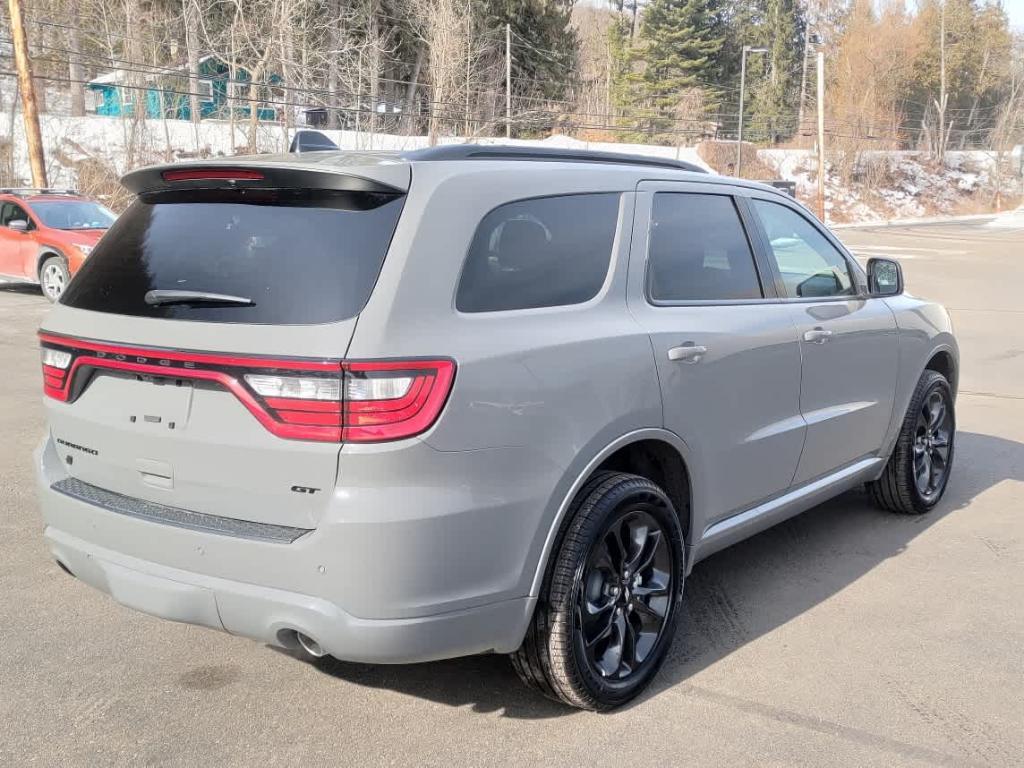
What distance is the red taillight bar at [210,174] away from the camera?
298 centimetres

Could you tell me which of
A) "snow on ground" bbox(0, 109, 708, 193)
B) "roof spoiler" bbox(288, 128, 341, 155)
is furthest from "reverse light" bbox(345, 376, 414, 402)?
"snow on ground" bbox(0, 109, 708, 193)

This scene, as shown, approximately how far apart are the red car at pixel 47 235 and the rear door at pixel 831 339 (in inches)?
504

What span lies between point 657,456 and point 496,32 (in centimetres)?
5328

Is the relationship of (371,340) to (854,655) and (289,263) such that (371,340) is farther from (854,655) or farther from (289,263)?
(854,655)

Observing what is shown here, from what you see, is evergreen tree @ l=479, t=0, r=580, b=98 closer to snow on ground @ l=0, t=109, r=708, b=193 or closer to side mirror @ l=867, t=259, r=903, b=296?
snow on ground @ l=0, t=109, r=708, b=193

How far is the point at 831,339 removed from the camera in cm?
443

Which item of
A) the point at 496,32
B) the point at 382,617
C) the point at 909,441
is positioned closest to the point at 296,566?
the point at 382,617

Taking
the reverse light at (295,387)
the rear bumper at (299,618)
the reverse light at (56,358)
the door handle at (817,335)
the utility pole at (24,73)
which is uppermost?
the utility pole at (24,73)

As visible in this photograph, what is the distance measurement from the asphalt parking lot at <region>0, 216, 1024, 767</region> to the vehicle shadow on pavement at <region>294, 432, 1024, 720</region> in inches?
0.5

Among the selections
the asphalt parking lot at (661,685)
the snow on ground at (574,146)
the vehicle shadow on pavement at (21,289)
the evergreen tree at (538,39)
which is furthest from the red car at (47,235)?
the evergreen tree at (538,39)

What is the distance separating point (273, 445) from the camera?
8.84 ft

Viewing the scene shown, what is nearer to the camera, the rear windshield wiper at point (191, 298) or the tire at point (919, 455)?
the rear windshield wiper at point (191, 298)

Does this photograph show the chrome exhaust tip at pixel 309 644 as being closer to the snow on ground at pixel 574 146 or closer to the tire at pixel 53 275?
the snow on ground at pixel 574 146

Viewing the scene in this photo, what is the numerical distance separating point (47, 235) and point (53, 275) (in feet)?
2.06
